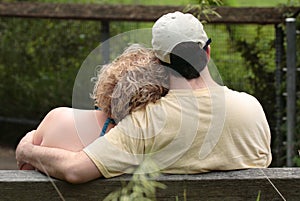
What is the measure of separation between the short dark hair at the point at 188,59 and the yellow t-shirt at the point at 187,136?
73 millimetres

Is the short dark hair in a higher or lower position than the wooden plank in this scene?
higher

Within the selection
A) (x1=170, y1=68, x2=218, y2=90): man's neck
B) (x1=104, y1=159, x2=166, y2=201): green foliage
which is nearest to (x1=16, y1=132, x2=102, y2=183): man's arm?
(x1=104, y1=159, x2=166, y2=201): green foliage

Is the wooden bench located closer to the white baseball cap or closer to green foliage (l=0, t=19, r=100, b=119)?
the white baseball cap

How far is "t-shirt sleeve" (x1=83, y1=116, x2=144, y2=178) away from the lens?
276cm

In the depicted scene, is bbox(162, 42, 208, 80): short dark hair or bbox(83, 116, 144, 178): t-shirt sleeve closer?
bbox(83, 116, 144, 178): t-shirt sleeve

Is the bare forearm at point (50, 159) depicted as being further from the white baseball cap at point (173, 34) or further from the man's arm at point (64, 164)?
the white baseball cap at point (173, 34)

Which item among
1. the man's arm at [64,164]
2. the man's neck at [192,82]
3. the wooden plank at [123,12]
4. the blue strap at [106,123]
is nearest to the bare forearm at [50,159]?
the man's arm at [64,164]

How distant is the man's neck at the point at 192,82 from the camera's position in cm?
290

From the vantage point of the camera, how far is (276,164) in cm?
649

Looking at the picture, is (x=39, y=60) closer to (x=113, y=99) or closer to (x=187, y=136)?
(x=113, y=99)

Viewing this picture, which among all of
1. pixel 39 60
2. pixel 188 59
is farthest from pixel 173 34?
pixel 39 60

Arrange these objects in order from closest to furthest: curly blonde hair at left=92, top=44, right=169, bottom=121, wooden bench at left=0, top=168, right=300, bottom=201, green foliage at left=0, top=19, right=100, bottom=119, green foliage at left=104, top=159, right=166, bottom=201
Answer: green foliage at left=104, top=159, right=166, bottom=201
wooden bench at left=0, top=168, right=300, bottom=201
curly blonde hair at left=92, top=44, right=169, bottom=121
green foliage at left=0, top=19, right=100, bottom=119

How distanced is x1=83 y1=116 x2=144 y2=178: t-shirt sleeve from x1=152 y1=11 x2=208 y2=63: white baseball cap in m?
0.31

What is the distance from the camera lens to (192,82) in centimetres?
291
